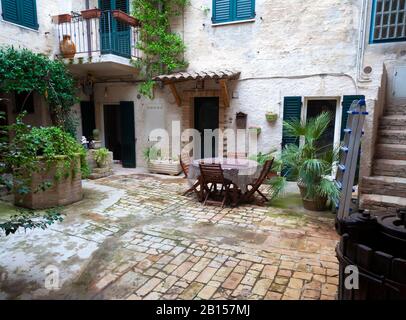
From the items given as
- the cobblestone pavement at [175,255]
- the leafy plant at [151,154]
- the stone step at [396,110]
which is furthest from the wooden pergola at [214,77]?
the stone step at [396,110]

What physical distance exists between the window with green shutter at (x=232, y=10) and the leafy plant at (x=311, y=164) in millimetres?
3570

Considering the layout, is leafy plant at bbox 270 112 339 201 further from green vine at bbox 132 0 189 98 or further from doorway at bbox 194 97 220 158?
green vine at bbox 132 0 189 98

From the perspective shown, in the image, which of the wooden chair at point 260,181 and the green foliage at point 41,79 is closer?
the wooden chair at point 260,181

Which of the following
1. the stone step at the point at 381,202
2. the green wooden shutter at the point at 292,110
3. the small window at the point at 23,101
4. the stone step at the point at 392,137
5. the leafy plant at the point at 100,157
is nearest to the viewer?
the stone step at the point at 381,202

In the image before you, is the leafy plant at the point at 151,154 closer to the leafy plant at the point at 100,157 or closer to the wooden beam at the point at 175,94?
the leafy plant at the point at 100,157

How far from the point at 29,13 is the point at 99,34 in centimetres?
168

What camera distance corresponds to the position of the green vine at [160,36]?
7.91 metres

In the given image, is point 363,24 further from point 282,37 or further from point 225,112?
point 225,112

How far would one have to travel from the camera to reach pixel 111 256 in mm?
3518

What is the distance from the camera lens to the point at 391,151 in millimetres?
4707

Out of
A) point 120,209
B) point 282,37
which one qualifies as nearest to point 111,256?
point 120,209

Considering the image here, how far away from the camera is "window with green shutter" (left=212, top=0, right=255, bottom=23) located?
7246 mm

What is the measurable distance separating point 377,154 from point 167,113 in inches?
221

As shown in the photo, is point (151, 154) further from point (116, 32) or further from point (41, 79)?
point (116, 32)
